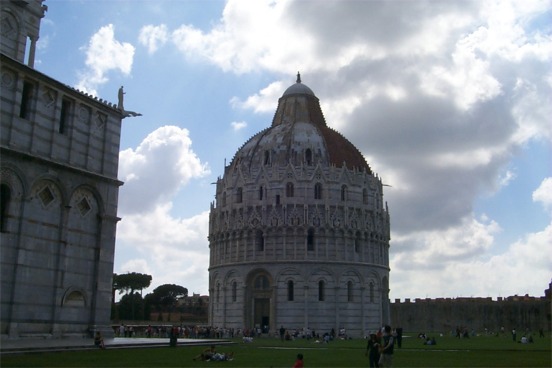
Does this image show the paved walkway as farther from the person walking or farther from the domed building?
the domed building

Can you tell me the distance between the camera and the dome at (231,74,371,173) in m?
71.8

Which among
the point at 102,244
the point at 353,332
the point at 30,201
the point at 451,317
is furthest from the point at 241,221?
the point at 30,201

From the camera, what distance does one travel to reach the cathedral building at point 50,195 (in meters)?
27.9

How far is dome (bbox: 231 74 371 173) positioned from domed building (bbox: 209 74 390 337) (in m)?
0.17

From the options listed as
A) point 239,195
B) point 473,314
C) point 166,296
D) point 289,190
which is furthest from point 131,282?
point 473,314

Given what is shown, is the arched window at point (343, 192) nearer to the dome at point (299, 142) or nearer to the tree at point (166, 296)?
the dome at point (299, 142)

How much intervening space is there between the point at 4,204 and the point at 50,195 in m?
2.58

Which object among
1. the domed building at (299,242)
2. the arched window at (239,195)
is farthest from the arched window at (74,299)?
the arched window at (239,195)

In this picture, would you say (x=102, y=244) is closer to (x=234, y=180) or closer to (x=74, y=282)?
(x=74, y=282)

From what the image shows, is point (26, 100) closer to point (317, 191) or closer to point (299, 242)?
point (299, 242)

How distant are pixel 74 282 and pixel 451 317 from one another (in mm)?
61411

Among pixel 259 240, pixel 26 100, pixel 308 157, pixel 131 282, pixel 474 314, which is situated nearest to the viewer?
pixel 26 100

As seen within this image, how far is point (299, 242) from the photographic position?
221ft

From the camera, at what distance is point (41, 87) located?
30234 mm
